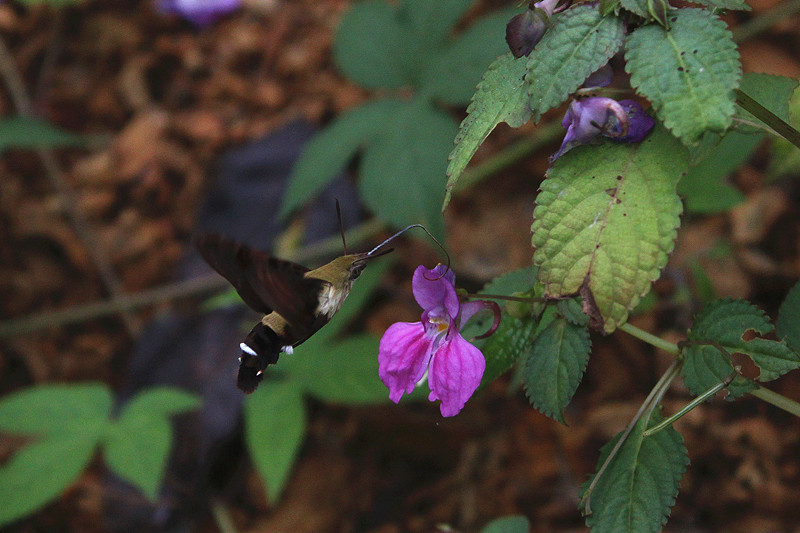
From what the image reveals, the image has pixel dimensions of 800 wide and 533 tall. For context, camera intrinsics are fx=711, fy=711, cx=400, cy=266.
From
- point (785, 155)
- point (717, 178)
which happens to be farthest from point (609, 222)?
point (717, 178)

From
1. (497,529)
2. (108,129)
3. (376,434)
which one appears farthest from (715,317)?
(108,129)

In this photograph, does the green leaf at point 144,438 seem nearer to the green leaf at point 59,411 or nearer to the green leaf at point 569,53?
the green leaf at point 59,411

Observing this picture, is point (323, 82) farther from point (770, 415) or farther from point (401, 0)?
point (770, 415)

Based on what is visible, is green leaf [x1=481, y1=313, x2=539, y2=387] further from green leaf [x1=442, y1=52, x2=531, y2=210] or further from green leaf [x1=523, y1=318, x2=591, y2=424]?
green leaf [x1=442, y1=52, x2=531, y2=210]

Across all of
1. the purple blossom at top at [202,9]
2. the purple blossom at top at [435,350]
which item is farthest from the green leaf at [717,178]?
the purple blossom at top at [202,9]

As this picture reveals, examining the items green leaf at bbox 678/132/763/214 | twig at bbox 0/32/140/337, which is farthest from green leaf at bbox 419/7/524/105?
twig at bbox 0/32/140/337

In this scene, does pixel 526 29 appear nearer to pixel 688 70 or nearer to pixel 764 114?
pixel 688 70
